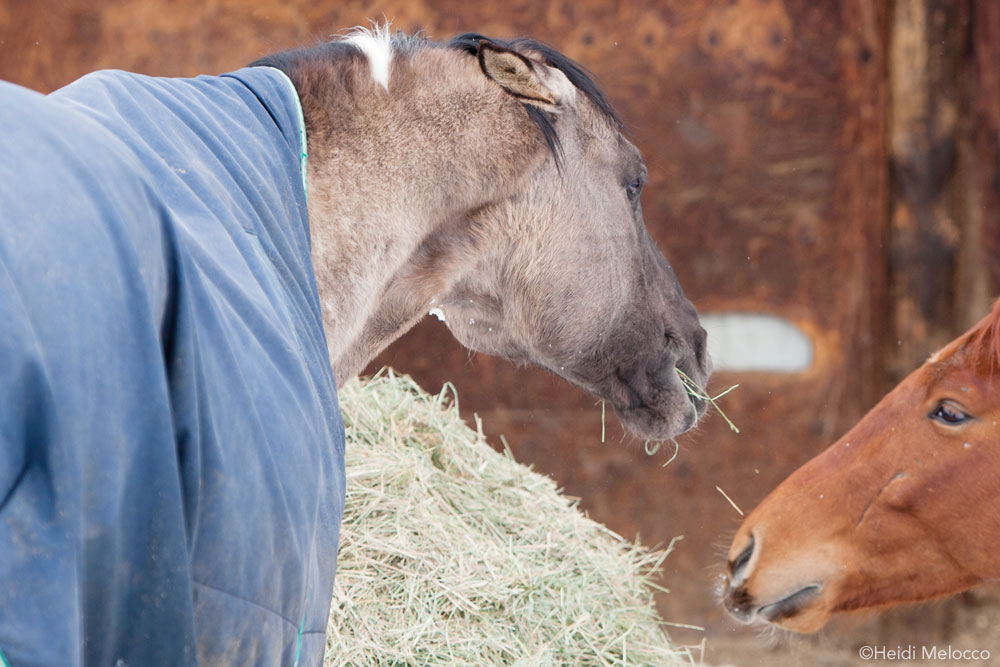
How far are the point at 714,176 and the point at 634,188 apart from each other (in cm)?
155

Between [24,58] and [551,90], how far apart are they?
97.3 inches

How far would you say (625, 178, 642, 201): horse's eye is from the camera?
1.79m

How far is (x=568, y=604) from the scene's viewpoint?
2.38 m

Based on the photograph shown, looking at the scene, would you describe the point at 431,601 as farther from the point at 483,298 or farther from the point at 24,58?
the point at 24,58

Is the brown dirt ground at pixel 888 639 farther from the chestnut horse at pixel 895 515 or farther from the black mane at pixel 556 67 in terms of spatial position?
the black mane at pixel 556 67

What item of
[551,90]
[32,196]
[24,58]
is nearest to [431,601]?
[551,90]

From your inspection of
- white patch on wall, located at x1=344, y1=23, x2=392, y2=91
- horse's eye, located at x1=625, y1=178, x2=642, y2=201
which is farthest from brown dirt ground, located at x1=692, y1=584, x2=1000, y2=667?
white patch on wall, located at x1=344, y1=23, x2=392, y2=91

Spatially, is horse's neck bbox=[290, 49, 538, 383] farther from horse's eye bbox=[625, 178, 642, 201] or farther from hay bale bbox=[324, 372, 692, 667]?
hay bale bbox=[324, 372, 692, 667]

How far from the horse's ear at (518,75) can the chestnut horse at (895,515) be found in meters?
1.14

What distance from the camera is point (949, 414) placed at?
1955 mm

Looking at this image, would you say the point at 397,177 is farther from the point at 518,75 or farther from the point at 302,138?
the point at 518,75

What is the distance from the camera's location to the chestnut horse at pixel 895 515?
1.92 m

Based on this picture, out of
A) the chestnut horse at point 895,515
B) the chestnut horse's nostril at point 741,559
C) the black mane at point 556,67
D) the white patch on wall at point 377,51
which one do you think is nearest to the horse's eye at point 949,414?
the chestnut horse at point 895,515

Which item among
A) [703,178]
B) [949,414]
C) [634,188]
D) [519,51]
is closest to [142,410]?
[519,51]
